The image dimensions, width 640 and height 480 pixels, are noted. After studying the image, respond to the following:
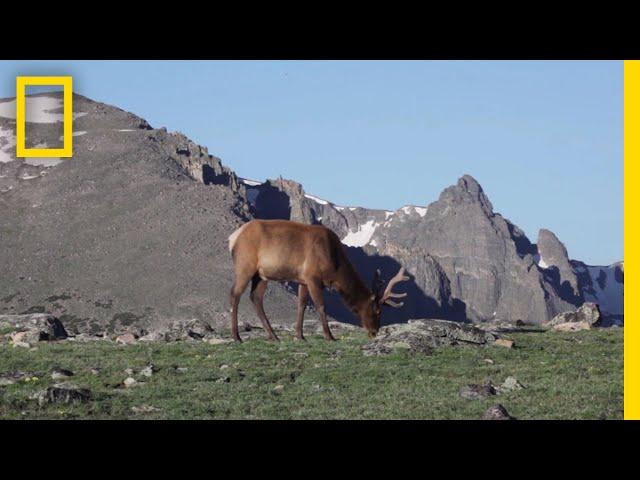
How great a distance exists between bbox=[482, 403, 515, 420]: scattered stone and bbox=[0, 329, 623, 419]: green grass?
22 cm

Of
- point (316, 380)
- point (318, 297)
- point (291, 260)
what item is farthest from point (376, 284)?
point (316, 380)

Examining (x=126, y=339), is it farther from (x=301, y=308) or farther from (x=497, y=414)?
(x=497, y=414)

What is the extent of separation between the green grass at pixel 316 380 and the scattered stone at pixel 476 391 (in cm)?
24

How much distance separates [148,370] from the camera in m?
23.0

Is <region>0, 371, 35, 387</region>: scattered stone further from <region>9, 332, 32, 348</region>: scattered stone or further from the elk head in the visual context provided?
the elk head

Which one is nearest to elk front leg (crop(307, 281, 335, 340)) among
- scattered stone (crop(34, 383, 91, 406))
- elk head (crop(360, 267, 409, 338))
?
elk head (crop(360, 267, 409, 338))

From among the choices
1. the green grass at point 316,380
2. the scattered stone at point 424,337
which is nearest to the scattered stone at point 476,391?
the green grass at point 316,380

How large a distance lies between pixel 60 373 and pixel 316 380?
18.5 feet

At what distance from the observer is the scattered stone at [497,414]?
60.8ft
